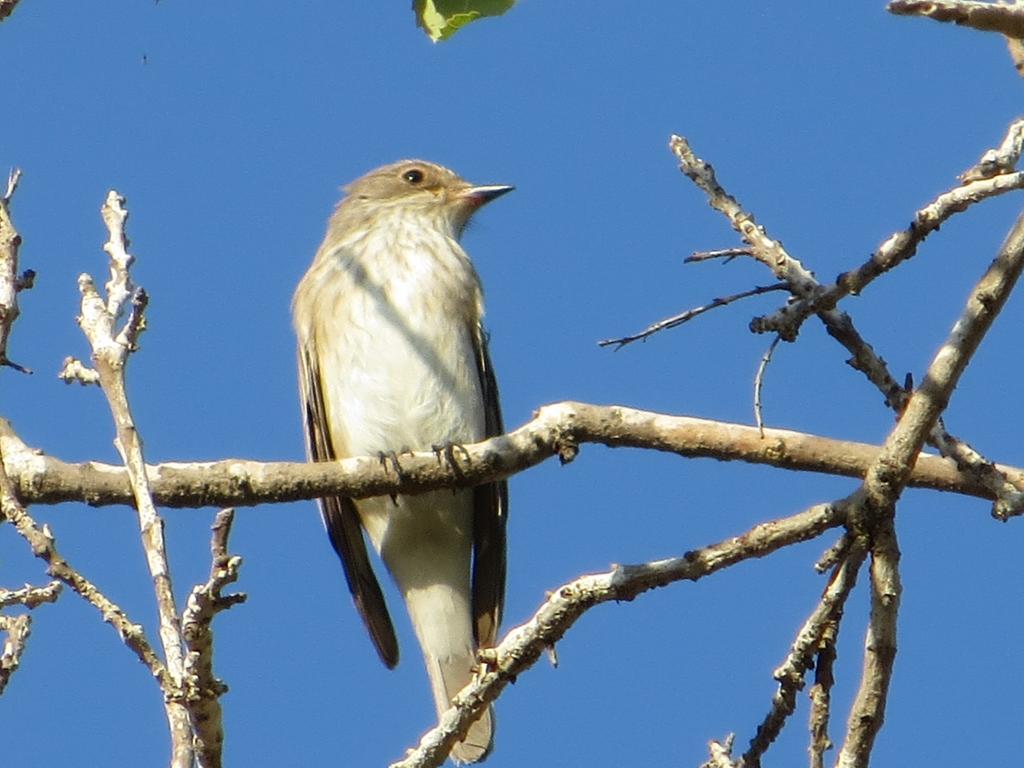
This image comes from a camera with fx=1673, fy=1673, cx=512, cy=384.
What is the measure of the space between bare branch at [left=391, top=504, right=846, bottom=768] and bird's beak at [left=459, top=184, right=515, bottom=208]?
5173 mm

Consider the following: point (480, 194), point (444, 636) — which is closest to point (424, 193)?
point (480, 194)

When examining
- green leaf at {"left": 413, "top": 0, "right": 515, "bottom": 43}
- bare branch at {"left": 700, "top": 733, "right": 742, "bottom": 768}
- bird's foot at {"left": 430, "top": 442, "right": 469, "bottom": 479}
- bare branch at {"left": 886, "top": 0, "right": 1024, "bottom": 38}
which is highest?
green leaf at {"left": 413, "top": 0, "right": 515, "bottom": 43}

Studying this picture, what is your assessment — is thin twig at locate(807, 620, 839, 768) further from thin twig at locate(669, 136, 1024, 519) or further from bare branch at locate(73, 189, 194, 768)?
bare branch at locate(73, 189, 194, 768)

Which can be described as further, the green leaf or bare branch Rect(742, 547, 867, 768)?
bare branch Rect(742, 547, 867, 768)

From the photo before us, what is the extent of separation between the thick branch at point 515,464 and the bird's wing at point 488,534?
282cm

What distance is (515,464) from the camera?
517 centimetres

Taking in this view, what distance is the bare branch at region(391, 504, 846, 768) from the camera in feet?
13.5

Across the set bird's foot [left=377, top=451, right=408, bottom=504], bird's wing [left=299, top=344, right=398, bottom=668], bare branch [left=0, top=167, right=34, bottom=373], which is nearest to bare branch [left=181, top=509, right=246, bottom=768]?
bare branch [left=0, top=167, right=34, bottom=373]

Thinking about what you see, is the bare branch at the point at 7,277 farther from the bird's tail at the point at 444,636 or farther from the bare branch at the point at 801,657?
the bird's tail at the point at 444,636

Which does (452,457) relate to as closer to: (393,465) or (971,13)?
(393,465)

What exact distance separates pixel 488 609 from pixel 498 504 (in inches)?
20.3

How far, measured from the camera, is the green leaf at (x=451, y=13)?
3.88 meters

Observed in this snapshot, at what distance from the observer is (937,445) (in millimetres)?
4746

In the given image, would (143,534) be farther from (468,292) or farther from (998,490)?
(468,292)
